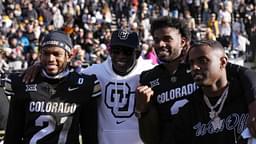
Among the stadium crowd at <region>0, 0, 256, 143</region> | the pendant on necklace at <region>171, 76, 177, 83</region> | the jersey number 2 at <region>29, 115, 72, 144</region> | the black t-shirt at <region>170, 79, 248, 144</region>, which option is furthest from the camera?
the stadium crowd at <region>0, 0, 256, 143</region>

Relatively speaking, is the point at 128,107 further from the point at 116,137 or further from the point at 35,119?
the point at 35,119

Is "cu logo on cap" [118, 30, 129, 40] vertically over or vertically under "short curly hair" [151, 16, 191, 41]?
under

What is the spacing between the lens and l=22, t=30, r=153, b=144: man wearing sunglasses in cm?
462

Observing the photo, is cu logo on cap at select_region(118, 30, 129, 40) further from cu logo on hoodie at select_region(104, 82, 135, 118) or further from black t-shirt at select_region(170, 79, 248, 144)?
black t-shirt at select_region(170, 79, 248, 144)

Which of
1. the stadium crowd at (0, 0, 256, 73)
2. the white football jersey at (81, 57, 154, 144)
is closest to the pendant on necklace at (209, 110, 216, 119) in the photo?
the white football jersey at (81, 57, 154, 144)

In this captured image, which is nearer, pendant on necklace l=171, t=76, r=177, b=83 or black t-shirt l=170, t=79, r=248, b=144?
black t-shirt l=170, t=79, r=248, b=144

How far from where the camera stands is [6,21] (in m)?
18.8

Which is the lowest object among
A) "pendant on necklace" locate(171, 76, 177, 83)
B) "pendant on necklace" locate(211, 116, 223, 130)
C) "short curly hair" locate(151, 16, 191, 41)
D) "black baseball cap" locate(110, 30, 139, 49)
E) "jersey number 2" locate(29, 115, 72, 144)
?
"jersey number 2" locate(29, 115, 72, 144)

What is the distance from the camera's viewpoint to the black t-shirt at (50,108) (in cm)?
435

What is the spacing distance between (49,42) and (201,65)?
3.67 ft

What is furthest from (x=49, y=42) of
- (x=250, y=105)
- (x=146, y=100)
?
(x=250, y=105)

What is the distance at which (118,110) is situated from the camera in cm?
465

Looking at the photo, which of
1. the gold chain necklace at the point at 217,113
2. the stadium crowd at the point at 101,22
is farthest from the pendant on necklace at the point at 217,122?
the stadium crowd at the point at 101,22

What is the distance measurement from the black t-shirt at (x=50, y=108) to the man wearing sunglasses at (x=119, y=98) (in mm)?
165
